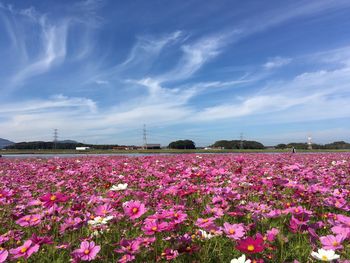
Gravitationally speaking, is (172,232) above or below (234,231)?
below

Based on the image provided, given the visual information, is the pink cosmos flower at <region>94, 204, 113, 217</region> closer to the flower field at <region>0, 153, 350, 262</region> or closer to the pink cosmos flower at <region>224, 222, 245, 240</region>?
the flower field at <region>0, 153, 350, 262</region>

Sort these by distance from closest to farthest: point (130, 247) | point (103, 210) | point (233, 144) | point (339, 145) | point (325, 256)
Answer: point (325, 256), point (130, 247), point (103, 210), point (339, 145), point (233, 144)

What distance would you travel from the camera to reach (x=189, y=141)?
300ft

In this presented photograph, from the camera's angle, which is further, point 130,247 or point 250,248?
point 130,247

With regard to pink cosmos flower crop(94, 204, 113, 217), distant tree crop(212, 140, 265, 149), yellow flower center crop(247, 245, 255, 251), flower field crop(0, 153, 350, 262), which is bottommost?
flower field crop(0, 153, 350, 262)

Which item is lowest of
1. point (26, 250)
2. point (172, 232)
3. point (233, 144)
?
point (172, 232)

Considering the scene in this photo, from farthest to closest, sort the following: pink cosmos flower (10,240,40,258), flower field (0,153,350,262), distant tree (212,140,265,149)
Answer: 1. distant tree (212,140,265,149)
2. flower field (0,153,350,262)
3. pink cosmos flower (10,240,40,258)

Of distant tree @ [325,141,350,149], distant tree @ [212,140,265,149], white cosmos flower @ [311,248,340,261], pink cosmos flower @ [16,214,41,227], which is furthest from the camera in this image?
distant tree @ [212,140,265,149]

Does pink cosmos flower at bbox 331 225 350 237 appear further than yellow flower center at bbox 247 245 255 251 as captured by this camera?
Yes

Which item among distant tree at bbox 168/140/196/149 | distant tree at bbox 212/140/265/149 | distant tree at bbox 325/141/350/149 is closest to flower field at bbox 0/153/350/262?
distant tree at bbox 325/141/350/149

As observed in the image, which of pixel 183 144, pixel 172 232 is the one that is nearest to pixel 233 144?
pixel 183 144

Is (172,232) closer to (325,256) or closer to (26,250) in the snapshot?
(26,250)

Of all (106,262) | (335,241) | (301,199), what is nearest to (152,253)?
(106,262)

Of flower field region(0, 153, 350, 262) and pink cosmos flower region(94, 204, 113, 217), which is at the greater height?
pink cosmos flower region(94, 204, 113, 217)
